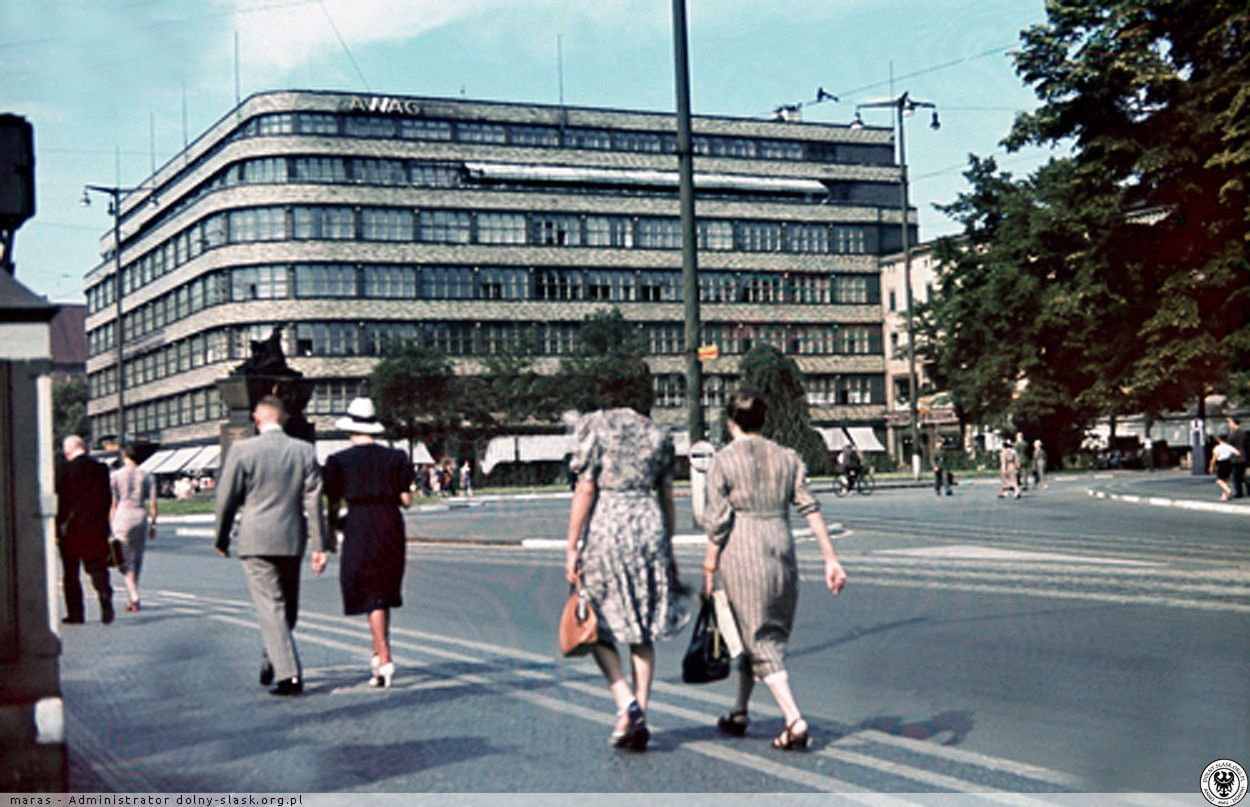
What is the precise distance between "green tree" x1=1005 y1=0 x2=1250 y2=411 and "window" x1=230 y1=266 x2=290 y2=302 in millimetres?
51808

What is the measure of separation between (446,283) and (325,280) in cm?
748

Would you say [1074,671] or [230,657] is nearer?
[1074,671]

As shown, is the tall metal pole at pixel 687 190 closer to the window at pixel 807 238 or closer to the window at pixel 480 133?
the window at pixel 480 133

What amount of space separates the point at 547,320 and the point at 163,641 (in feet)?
247

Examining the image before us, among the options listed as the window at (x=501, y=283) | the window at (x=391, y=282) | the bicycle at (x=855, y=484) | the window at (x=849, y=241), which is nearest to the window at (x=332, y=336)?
the window at (x=391, y=282)

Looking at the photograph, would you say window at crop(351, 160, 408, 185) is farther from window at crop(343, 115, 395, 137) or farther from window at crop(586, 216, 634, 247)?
window at crop(586, 216, 634, 247)

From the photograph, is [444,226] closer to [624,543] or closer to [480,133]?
[480,133]

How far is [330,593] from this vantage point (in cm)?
1592

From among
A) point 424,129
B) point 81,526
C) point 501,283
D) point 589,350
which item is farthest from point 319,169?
point 81,526

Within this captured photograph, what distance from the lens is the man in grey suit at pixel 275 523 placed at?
8.47m

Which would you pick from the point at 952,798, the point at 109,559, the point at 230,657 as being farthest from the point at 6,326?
the point at 109,559

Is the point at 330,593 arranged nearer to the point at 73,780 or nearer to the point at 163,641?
the point at 163,641

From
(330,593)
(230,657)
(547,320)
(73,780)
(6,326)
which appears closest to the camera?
(6,326)

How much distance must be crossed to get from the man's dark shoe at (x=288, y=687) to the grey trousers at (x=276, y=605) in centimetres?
3
